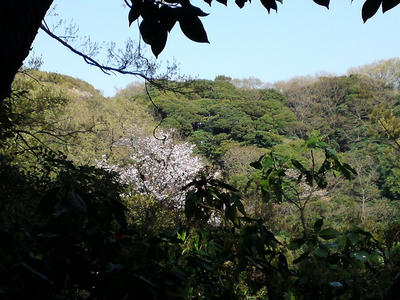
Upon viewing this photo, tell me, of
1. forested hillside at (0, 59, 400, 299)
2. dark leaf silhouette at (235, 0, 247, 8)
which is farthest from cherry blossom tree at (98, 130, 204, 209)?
dark leaf silhouette at (235, 0, 247, 8)

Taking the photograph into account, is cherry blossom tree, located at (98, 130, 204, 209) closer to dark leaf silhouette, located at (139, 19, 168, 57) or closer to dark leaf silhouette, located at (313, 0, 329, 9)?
dark leaf silhouette, located at (313, 0, 329, 9)

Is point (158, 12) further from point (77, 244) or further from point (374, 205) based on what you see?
point (374, 205)

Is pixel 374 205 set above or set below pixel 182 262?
above

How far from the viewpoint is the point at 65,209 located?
0.53m

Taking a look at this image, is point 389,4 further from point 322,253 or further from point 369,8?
point 322,253

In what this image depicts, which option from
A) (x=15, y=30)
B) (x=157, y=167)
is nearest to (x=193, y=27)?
(x=15, y=30)

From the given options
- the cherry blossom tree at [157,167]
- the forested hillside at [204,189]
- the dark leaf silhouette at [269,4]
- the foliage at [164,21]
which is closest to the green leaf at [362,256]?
the forested hillside at [204,189]

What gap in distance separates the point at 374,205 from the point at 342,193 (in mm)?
1395

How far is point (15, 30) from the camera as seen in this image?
756 millimetres

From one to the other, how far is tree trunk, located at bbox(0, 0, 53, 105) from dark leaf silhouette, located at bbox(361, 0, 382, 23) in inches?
28.6

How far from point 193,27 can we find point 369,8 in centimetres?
46

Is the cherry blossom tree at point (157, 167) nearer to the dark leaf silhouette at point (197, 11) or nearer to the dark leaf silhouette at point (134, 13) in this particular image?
the dark leaf silhouette at point (134, 13)

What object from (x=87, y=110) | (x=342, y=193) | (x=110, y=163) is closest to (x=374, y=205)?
(x=342, y=193)

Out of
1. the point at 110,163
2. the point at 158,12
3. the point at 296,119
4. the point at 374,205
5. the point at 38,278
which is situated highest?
the point at 296,119
